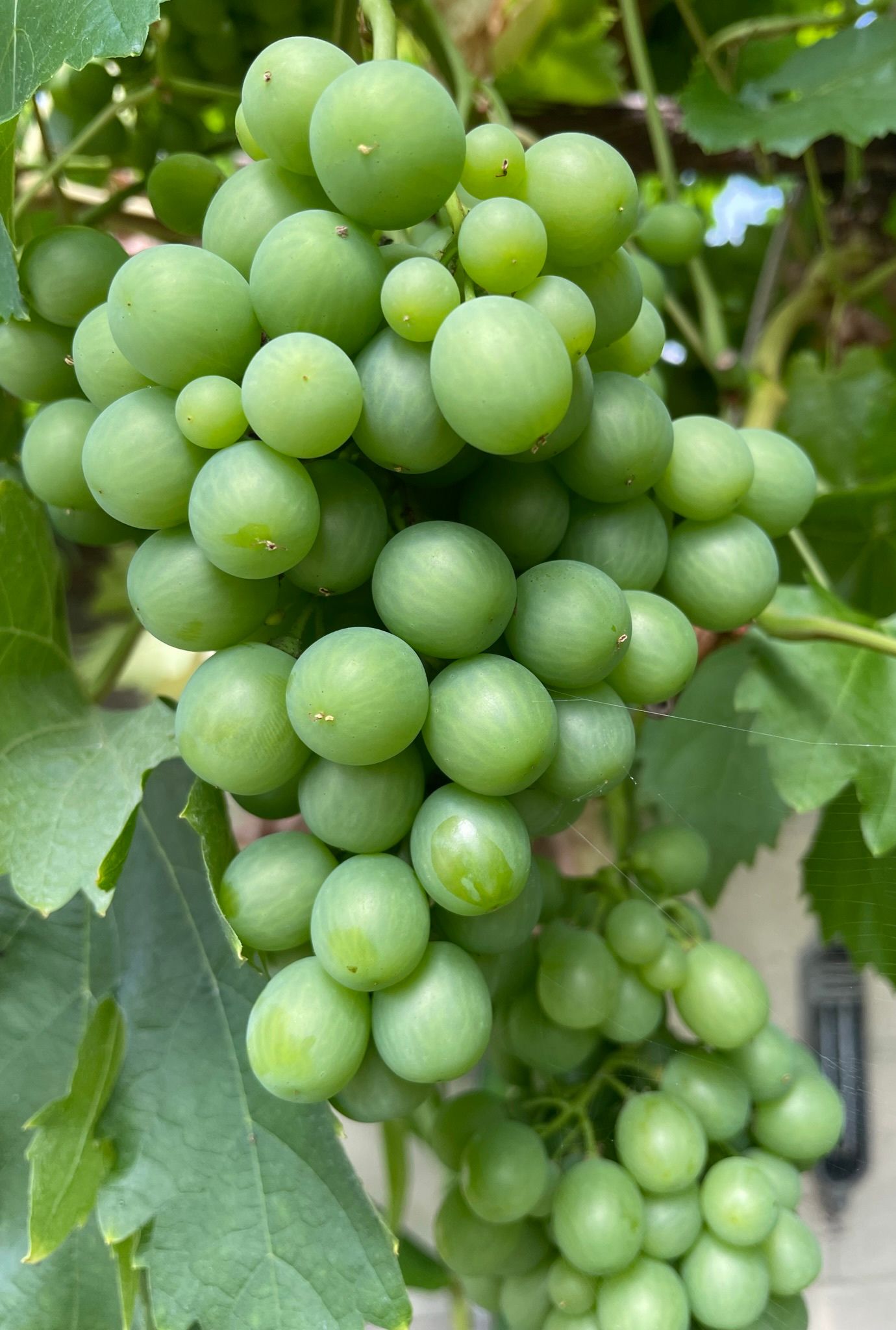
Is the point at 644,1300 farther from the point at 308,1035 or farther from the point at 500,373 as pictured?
the point at 500,373

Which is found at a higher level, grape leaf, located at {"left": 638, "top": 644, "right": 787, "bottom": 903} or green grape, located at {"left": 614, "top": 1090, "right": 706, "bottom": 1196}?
grape leaf, located at {"left": 638, "top": 644, "right": 787, "bottom": 903}

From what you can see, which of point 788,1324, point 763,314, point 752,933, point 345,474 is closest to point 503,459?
point 345,474

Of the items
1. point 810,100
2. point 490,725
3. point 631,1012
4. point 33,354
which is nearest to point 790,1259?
point 631,1012

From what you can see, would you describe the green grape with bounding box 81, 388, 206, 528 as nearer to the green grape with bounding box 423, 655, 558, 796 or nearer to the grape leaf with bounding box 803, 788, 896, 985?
the green grape with bounding box 423, 655, 558, 796

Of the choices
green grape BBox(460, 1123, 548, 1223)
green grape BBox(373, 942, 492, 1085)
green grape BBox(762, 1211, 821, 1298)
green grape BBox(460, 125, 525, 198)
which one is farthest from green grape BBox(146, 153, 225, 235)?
green grape BBox(762, 1211, 821, 1298)

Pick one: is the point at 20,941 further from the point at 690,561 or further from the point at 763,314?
the point at 763,314

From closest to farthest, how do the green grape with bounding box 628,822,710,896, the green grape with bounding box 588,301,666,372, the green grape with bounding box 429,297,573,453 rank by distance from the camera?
the green grape with bounding box 429,297,573,453 < the green grape with bounding box 588,301,666,372 < the green grape with bounding box 628,822,710,896

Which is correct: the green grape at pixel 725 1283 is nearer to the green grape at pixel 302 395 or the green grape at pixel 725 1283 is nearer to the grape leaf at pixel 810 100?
the green grape at pixel 302 395
